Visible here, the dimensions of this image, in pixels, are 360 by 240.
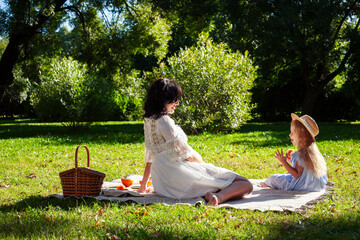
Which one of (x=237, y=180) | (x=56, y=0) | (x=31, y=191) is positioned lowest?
(x=31, y=191)

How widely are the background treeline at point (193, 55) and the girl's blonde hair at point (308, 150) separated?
29.5 feet

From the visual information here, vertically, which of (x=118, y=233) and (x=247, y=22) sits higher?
(x=247, y=22)

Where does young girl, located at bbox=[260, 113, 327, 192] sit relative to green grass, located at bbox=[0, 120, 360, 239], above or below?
above

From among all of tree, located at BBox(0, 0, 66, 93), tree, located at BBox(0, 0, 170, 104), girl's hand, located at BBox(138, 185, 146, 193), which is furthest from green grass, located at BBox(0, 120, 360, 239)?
tree, located at BBox(0, 0, 170, 104)

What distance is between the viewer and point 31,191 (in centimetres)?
626

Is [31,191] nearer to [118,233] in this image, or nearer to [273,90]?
[118,233]

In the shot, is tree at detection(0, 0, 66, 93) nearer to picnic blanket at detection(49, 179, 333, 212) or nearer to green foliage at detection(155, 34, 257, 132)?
green foliage at detection(155, 34, 257, 132)

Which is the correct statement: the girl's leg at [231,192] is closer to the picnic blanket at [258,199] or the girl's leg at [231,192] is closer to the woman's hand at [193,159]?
Result: the picnic blanket at [258,199]

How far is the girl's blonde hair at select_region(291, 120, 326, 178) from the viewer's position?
18.2ft

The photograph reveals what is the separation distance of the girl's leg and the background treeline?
30.1 ft

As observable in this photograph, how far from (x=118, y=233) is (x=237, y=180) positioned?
2.16 metres

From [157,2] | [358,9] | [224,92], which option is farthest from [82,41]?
[358,9]

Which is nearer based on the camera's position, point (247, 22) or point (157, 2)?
point (157, 2)

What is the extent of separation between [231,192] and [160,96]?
67.4 inches
